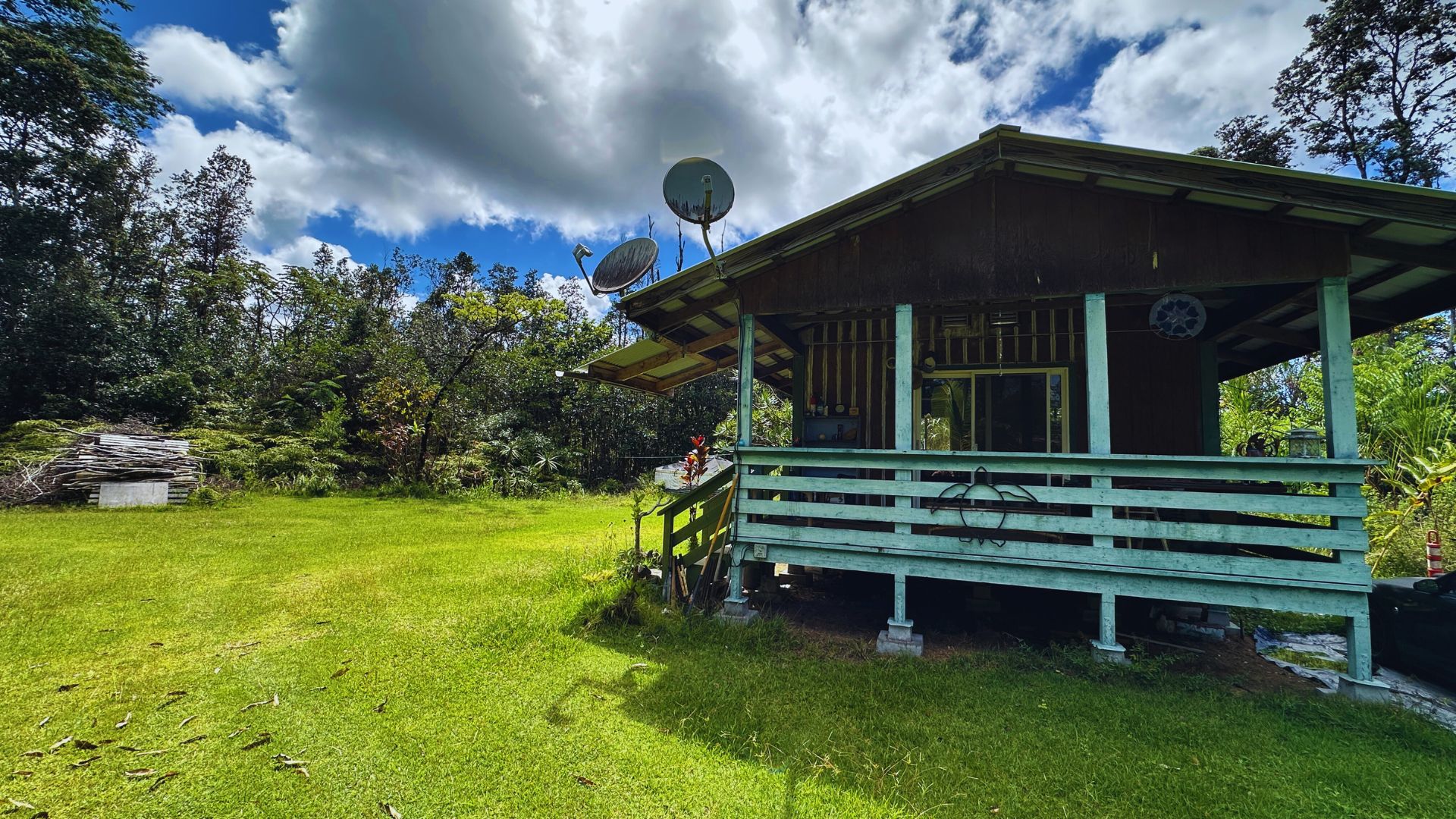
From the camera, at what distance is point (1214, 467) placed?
4.29 meters

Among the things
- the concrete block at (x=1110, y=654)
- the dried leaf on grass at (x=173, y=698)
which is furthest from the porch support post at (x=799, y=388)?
the dried leaf on grass at (x=173, y=698)

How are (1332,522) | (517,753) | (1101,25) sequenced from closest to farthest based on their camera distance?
(517,753)
(1332,522)
(1101,25)

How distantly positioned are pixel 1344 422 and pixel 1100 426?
159cm

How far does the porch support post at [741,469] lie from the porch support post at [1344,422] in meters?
4.57

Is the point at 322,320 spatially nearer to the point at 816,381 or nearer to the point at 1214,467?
the point at 816,381

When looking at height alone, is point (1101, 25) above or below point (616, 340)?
above

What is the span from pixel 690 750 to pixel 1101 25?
435 inches

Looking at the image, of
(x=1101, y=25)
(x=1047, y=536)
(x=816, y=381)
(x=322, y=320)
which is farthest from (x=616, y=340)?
(x=1047, y=536)

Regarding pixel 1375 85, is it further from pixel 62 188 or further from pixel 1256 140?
pixel 62 188

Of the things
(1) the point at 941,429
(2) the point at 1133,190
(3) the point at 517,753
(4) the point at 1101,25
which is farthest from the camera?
(4) the point at 1101,25

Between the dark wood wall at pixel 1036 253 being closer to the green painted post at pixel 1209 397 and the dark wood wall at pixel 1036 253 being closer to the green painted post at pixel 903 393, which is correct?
the green painted post at pixel 903 393

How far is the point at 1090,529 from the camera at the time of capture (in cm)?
453

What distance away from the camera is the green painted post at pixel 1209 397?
20.5 feet

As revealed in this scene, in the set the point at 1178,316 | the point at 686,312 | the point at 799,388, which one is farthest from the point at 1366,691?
the point at 686,312
